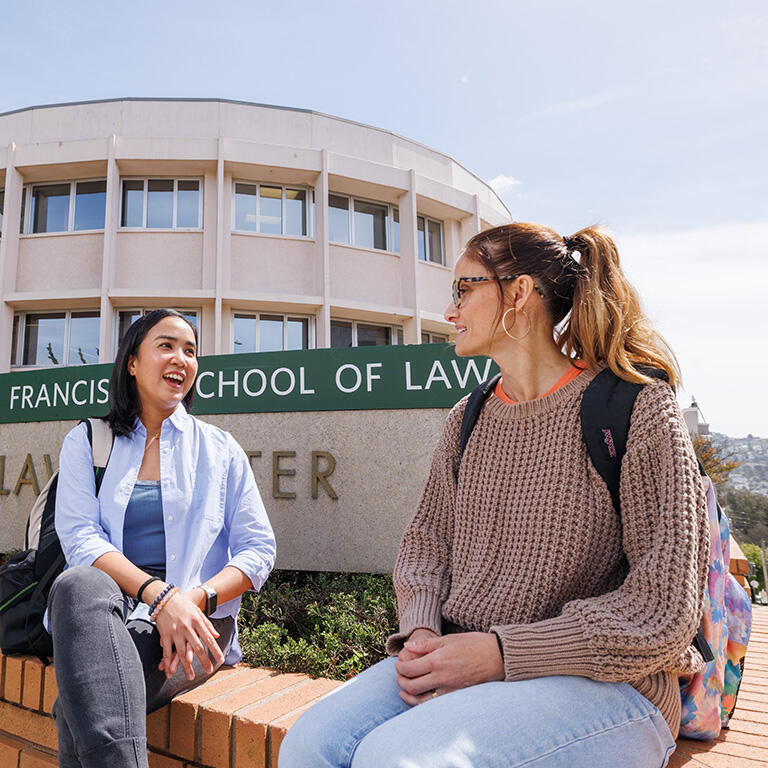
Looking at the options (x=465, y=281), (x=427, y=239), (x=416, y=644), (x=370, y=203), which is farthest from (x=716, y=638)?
(x=427, y=239)

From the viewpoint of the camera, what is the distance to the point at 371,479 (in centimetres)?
443

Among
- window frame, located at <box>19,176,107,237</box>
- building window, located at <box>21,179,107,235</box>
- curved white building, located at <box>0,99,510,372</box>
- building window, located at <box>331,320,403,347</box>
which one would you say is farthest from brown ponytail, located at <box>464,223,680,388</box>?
building window, located at <box>21,179,107,235</box>

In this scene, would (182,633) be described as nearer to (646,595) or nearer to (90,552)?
(90,552)

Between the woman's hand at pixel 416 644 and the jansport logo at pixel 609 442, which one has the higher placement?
the jansport logo at pixel 609 442

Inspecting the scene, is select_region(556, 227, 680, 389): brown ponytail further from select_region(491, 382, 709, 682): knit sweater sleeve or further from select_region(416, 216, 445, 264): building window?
select_region(416, 216, 445, 264): building window

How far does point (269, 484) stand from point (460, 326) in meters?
3.11

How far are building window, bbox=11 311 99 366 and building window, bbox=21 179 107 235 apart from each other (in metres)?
1.93

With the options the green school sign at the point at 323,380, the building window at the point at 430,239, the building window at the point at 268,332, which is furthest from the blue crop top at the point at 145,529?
the building window at the point at 430,239

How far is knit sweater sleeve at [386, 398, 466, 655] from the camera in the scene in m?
1.67

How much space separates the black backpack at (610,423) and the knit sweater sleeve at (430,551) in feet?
1.55

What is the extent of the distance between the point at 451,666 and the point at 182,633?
37.6 inches

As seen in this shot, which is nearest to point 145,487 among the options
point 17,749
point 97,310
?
point 17,749

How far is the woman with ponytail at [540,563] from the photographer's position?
126 centimetres

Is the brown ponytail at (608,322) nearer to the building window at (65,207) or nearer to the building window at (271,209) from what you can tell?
the building window at (271,209)
